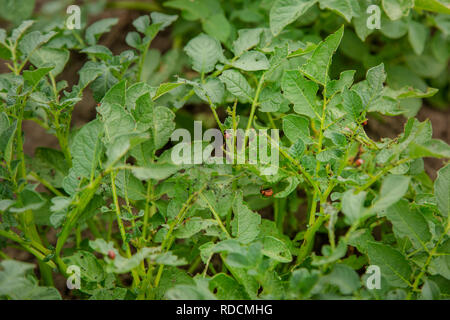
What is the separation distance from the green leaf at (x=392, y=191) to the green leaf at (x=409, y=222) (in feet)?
0.45

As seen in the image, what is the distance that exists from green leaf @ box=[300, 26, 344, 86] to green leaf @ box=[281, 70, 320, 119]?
2 cm

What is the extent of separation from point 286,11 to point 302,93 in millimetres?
287

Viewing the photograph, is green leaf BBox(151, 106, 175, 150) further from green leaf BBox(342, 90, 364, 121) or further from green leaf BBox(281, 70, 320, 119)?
green leaf BBox(342, 90, 364, 121)

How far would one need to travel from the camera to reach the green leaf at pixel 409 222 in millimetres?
864

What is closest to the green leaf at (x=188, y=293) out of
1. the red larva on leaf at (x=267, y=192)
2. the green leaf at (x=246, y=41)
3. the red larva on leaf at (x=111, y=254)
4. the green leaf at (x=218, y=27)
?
the red larva on leaf at (x=111, y=254)

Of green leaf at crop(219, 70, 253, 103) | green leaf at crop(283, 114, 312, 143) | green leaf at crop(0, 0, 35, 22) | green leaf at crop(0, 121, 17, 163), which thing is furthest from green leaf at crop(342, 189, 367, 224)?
green leaf at crop(0, 0, 35, 22)

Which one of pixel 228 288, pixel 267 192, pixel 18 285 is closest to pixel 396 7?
pixel 267 192

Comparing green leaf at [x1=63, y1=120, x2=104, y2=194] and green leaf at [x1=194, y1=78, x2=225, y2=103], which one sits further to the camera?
green leaf at [x1=194, y1=78, x2=225, y2=103]

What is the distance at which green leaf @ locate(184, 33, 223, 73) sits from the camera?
1.09 m

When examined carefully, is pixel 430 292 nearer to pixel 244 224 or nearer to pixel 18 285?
pixel 244 224

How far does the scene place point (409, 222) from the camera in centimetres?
87

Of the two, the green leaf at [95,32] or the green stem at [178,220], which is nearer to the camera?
the green stem at [178,220]

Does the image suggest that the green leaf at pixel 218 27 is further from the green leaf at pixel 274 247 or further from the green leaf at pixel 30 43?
the green leaf at pixel 274 247
